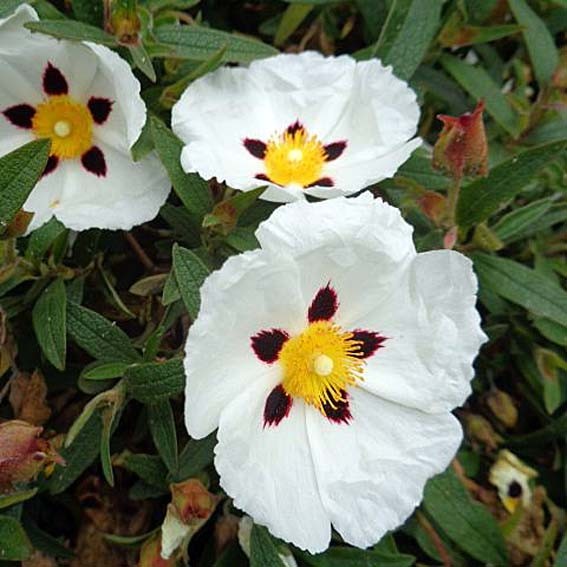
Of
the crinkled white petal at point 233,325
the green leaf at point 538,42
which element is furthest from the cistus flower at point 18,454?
the green leaf at point 538,42

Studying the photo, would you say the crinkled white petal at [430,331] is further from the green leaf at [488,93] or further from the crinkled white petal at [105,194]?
the green leaf at [488,93]

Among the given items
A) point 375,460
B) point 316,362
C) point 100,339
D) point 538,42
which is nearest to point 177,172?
point 100,339

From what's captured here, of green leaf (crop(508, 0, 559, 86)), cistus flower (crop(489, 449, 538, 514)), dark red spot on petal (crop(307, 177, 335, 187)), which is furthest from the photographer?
green leaf (crop(508, 0, 559, 86))

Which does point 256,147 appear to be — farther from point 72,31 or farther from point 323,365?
point 323,365

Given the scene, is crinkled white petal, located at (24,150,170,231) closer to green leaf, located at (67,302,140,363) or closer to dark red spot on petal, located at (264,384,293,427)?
green leaf, located at (67,302,140,363)

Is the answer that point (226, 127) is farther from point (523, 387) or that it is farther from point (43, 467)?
point (523, 387)

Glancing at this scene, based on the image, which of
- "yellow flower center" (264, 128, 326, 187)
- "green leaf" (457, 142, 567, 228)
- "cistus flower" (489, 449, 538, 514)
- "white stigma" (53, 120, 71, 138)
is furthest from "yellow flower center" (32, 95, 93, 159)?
"cistus flower" (489, 449, 538, 514)

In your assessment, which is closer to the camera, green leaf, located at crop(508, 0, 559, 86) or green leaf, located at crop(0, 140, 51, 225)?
green leaf, located at crop(0, 140, 51, 225)
